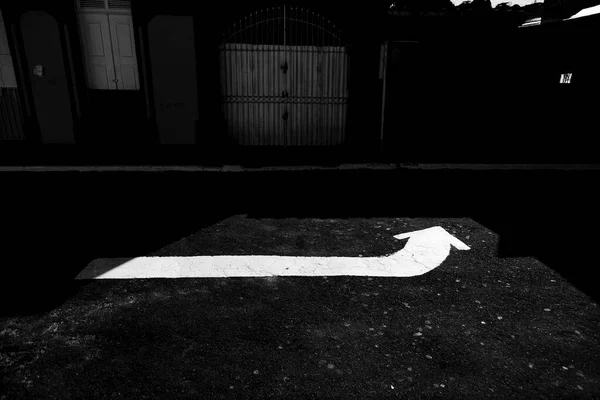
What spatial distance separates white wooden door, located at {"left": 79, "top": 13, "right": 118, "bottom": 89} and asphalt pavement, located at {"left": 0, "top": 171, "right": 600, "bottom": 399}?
4462mm

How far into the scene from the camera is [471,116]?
10938mm

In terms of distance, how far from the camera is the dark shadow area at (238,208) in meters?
4.56

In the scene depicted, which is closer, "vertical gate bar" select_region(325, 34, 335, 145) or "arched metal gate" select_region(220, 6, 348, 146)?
"arched metal gate" select_region(220, 6, 348, 146)

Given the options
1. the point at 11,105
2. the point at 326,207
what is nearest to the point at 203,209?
the point at 326,207

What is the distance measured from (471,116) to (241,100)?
6003 mm

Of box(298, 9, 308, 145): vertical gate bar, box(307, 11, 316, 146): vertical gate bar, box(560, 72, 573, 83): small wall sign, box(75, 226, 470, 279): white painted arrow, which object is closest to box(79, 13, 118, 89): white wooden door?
box(298, 9, 308, 145): vertical gate bar

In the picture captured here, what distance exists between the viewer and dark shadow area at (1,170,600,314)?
4.56 m

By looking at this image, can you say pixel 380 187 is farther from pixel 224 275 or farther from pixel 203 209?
pixel 224 275

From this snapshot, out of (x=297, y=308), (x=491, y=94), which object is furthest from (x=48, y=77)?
(x=491, y=94)

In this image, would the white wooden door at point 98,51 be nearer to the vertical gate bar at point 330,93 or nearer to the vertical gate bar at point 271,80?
the vertical gate bar at point 271,80

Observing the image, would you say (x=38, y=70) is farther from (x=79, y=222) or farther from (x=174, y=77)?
(x=79, y=222)

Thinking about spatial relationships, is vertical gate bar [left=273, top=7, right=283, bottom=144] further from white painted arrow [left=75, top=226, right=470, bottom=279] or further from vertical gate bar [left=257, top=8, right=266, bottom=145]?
white painted arrow [left=75, top=226, right=470, bottom=279]

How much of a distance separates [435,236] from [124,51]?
8583mm

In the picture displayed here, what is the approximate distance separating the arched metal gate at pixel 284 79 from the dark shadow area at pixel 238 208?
2651 mm
